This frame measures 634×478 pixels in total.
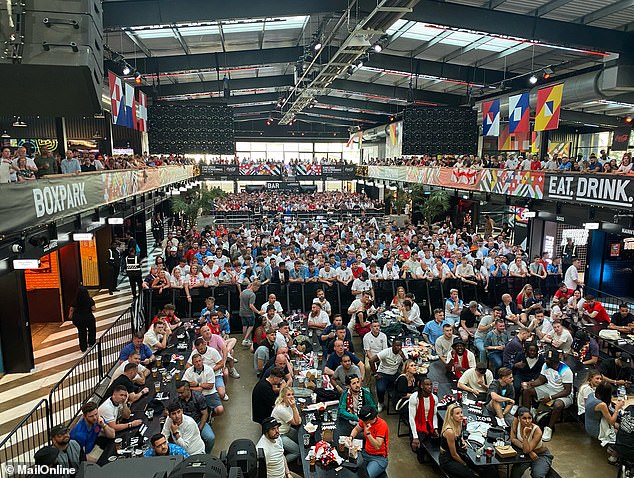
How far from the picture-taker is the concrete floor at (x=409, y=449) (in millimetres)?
6699

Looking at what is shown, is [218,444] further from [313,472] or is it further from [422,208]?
[422,208]

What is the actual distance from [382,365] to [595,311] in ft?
17.9

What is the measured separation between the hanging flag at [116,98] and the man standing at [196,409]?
371 inches

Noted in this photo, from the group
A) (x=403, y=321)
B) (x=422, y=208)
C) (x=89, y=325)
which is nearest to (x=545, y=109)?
(x=403, y=321)

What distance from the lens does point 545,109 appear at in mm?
14406

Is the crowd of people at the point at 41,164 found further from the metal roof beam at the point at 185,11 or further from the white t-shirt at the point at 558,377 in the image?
the white t-shirt at the point at 558,377

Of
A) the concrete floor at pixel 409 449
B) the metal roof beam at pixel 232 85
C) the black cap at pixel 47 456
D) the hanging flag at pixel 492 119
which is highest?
the metal roof beam at pixel 232 85

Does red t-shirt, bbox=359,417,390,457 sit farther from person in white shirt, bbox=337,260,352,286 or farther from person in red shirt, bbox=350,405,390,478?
person in white shirt, bbox=337,260,352,286

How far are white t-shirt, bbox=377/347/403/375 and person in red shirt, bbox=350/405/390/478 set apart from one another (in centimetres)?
230

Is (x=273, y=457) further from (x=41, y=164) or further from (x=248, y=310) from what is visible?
(x=41, y=164)

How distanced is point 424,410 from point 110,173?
8593 mm

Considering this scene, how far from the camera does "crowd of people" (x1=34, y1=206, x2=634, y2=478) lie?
600cm

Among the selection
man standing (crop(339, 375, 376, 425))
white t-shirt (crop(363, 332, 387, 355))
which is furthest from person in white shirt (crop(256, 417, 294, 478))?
white t-shirt (crop(363, 332, 387, 355))

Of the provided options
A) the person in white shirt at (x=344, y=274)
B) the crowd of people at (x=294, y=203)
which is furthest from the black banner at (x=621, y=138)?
the person in white shirt at (x=344, y=274)
